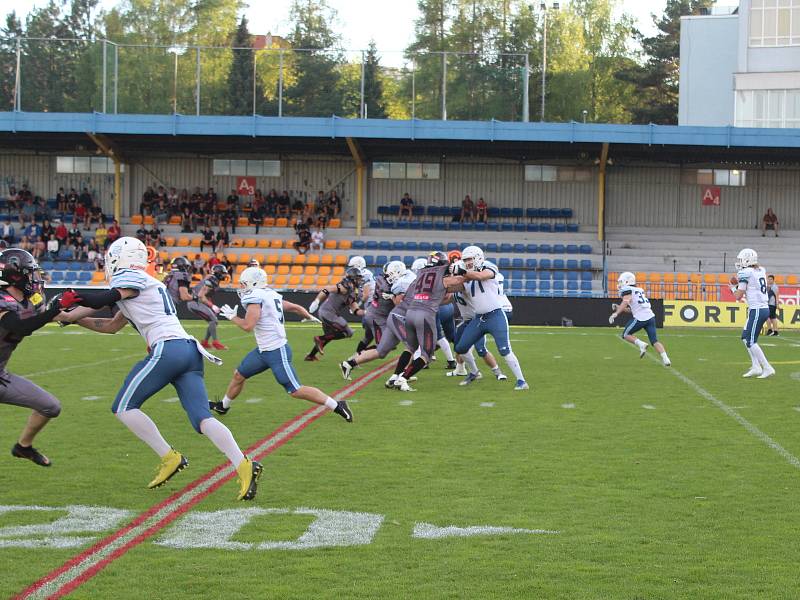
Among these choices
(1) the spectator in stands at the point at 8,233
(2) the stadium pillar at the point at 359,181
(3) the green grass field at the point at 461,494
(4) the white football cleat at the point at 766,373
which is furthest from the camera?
(2) the stadium pillar at the point at 359,181

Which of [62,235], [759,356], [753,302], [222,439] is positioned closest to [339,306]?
[753,302]

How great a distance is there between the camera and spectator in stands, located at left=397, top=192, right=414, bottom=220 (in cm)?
4388

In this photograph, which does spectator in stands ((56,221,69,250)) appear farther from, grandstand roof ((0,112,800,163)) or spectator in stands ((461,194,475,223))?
spectator in stands ((461,194,475,223))

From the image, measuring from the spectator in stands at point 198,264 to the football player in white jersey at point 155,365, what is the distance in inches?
1162

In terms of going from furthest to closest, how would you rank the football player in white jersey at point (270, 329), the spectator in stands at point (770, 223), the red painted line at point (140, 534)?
the spectator in stands at point (770, 223)
the football player in white jersey at point (270, 329)
the red painted line at point (140, 534)

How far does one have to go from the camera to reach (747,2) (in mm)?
46188

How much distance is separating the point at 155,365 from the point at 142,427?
425 mm

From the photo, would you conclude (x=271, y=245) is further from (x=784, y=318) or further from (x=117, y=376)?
(x=117, y=376)

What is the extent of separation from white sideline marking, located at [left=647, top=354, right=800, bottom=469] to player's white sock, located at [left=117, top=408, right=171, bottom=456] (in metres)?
4.73

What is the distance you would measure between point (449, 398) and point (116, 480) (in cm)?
596

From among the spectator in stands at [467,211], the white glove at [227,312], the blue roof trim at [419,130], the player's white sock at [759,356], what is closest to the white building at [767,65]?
the blue roof trim at [419,130]

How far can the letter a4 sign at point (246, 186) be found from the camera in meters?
44.8

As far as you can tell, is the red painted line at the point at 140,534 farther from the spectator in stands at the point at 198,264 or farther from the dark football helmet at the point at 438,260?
the spectator in stands at the point at 198,264

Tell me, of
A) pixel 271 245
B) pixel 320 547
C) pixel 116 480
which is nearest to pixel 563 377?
pixel 116 480
